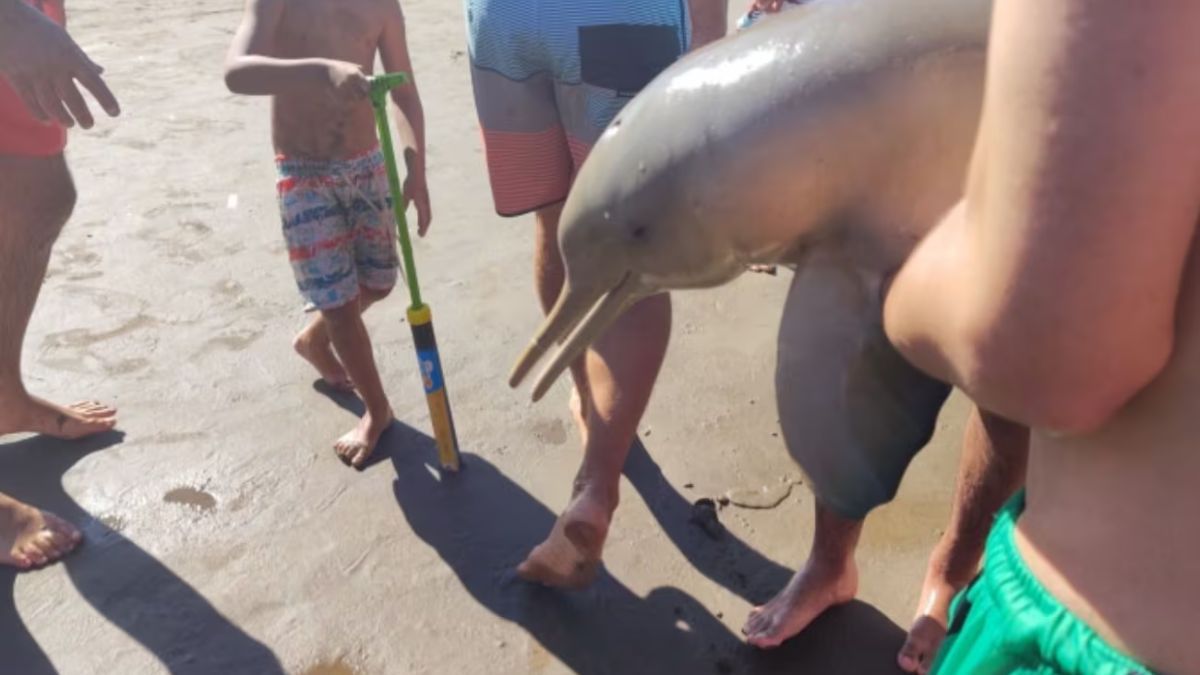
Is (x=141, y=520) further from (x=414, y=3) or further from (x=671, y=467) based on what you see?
(x=414, y=3)

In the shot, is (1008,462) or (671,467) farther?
(671,467)

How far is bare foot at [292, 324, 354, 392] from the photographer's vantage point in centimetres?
325

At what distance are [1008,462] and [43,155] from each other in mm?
2621

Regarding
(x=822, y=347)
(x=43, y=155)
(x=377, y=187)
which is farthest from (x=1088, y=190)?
(x=43, y=155)

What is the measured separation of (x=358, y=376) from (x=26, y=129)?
1.11 metres

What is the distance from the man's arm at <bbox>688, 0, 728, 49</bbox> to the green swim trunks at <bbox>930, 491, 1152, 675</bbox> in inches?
61.4

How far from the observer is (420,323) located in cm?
269

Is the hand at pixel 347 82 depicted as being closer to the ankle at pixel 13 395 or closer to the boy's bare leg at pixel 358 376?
the boy's bare leg at pixel 358 376

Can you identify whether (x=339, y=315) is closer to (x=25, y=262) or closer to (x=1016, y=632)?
(x=25, y=262)

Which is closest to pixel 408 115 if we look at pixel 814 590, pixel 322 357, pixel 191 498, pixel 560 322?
pixel 322 357

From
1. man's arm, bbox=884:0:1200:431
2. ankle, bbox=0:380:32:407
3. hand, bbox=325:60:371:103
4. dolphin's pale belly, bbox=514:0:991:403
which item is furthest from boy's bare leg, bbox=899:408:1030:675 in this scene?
ankle, bbox=0:380:32:407

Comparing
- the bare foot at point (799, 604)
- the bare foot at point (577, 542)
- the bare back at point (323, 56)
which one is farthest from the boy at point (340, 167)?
the bare foot at point (799, 604)

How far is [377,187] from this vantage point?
297cm

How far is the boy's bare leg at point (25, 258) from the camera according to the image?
9.36 feet
